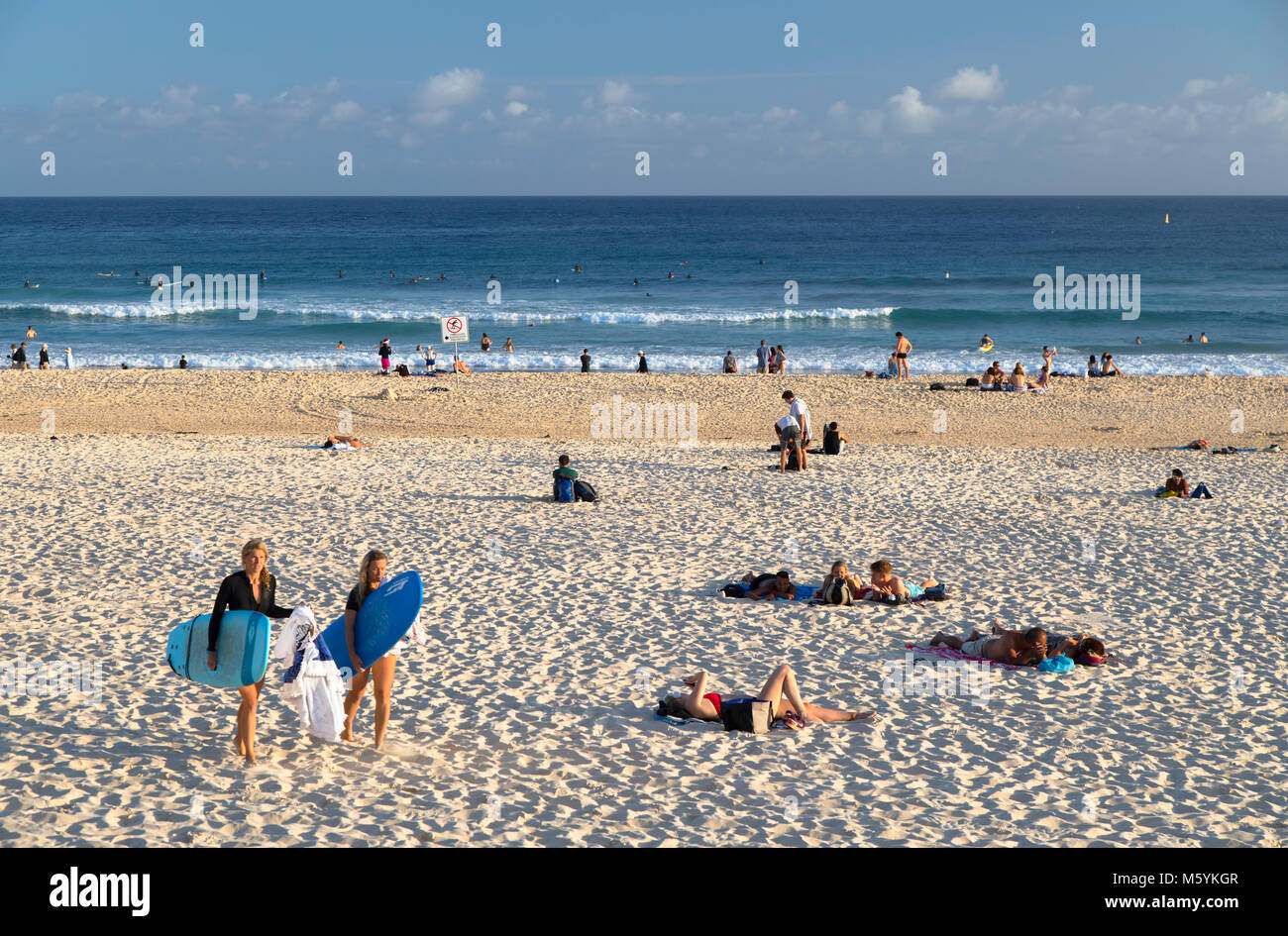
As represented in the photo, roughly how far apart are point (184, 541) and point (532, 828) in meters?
7.91

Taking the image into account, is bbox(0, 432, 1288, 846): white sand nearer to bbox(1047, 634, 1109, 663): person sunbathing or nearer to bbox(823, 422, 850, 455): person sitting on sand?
bbox(1047, 634, 1109, 663): person sunbathing

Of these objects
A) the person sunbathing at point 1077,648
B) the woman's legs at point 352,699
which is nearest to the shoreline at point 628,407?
the person sunbathing at point 1077,648

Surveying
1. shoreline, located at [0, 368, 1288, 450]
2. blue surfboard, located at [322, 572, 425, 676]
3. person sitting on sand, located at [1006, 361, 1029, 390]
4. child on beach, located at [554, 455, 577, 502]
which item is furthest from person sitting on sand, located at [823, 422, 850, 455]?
blue surfboard, located at [322, 572, 425, 676]

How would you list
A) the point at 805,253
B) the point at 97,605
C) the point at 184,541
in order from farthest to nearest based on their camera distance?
the point at 805,253
the point at 184,541
the point at 97,605

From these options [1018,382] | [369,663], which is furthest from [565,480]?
[1018,382]

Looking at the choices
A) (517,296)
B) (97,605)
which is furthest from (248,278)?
(97,605)

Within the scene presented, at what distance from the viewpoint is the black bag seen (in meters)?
7.02

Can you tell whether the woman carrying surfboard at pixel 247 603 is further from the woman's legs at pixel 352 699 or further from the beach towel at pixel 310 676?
the woman's legs at pixel 352 699

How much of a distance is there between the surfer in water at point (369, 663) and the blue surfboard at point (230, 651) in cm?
52

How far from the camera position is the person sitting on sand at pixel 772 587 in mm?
10109

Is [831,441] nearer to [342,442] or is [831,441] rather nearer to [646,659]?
[342,442]

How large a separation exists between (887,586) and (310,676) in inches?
229

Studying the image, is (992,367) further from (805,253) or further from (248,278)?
(805,253)

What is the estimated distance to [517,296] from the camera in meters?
51.9
